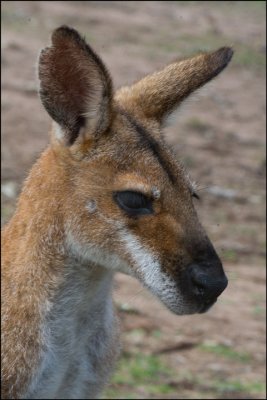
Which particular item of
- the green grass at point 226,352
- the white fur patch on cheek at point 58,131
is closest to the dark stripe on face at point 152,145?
the white fur patch on cheek at point 58,131

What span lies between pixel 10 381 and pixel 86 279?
→ 0.63 m

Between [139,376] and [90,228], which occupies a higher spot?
[90,228]

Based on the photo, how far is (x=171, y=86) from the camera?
5820 millimetres

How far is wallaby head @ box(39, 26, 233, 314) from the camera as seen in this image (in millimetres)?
5164

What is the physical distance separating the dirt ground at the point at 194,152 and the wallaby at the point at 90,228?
35 centimetres

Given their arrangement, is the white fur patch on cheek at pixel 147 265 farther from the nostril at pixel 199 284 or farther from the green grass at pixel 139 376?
the green grass at pixel 139 376

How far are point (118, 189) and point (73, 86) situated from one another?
21.3 inches

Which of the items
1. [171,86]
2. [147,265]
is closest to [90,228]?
[147,265]

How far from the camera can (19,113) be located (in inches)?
477

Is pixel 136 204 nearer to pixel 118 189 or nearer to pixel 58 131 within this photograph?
pixel 118 189

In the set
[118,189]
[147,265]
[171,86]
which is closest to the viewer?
[147,265]

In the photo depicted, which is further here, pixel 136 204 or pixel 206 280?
pixel 136 204

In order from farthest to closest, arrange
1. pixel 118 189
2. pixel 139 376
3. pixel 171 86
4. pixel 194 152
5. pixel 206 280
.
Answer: pixel 194 152
pixel 139 376
pixel 171 86
pixel 118 189
pixel 206 280

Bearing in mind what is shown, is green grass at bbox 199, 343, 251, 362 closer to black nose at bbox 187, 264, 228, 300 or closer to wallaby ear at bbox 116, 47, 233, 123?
wallaby ear at bbox 116, 47, 233, 123
